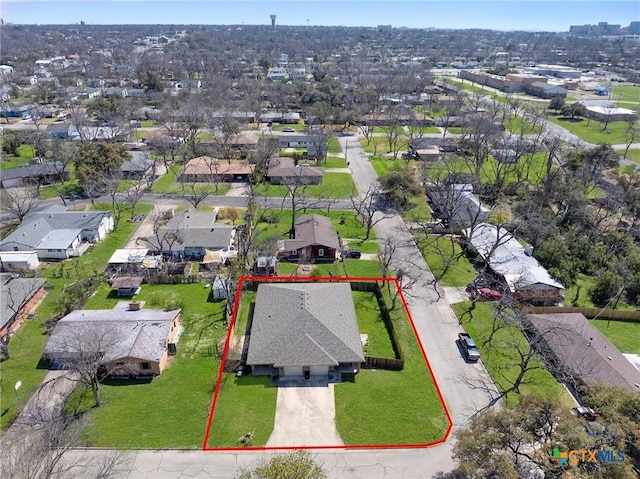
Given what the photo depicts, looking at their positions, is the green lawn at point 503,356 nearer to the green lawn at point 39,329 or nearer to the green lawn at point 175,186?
the green lawn at point 39,329

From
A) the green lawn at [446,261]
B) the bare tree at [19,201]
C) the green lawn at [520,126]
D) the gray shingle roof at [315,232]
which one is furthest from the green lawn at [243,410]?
the green lawn at [520,126]

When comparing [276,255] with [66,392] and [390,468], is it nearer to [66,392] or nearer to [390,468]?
[66,392]

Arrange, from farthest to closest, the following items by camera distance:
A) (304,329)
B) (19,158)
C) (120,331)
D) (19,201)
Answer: (19,158), (19,201), (120,331), (304,329)

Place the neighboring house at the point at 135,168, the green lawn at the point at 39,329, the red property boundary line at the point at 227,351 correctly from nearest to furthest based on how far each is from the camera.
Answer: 1. the red property boundary line at the point at 227,351
2. the green lawn at the point at 39,329
3. the neighboring house at the point at 135,168

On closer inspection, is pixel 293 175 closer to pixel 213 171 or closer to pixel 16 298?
pixel 213 171

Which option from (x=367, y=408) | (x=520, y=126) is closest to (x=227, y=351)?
(x=367, y=408)

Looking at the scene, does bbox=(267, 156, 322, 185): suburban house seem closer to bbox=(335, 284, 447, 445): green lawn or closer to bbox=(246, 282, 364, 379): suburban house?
bbox=(246, 282, 364, 379): suburban house

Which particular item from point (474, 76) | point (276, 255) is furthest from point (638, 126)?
point (276, 255)
